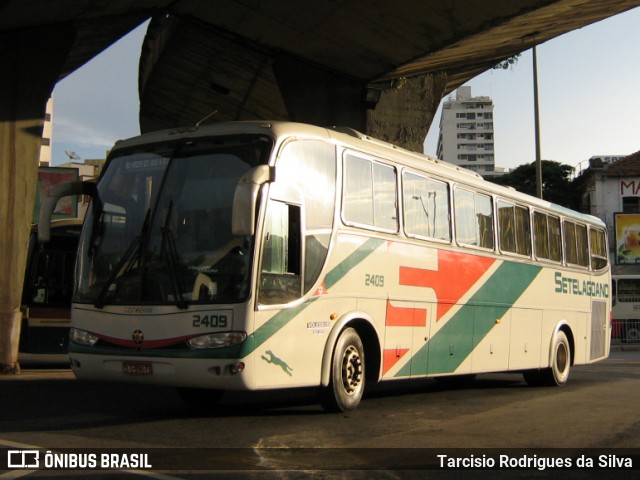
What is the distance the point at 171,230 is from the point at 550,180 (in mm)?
71440

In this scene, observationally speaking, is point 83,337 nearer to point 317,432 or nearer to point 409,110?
point 317,432

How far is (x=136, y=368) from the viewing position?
28.8 feet

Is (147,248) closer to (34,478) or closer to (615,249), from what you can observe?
(34,478)

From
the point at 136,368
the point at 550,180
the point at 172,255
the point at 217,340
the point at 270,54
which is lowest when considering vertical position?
the point at 136,368

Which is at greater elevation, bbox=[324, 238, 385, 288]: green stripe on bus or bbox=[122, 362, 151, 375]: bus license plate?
bbox=[324, 238, 385, 288]: green stripe on bus

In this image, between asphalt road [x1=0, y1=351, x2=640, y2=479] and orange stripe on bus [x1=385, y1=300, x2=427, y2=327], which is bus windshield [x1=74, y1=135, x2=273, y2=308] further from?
orange stripe on bus [x1=385, y1=300, x2=427, y2=327]

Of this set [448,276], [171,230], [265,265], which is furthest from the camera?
[448,276]

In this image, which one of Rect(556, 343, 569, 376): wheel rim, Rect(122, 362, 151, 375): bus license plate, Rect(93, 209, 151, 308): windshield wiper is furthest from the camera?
Rect(556, 343, 569, 376): wheel rim

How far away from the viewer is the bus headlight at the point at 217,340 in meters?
8.42

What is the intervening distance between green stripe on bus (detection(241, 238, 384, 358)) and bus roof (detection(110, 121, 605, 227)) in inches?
49.7

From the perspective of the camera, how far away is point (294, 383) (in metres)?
9.01

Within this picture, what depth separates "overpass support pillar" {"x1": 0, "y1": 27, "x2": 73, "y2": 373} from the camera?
15.9m

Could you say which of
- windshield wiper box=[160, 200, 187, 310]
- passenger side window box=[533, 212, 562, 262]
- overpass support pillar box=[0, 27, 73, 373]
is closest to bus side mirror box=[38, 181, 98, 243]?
windshield wiper box=[160, 200, 187, 310]

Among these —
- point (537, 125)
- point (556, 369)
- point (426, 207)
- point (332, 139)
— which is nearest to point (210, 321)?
point (332, 139)
